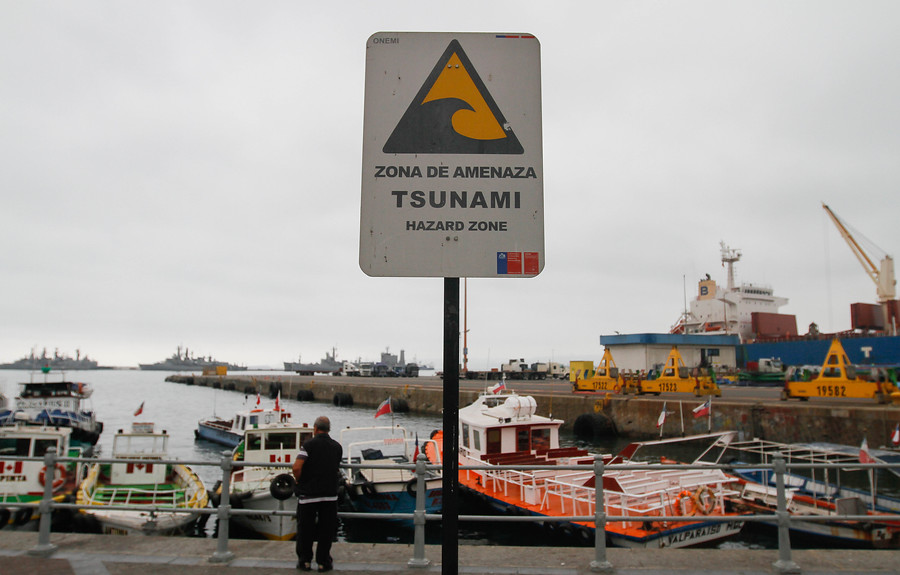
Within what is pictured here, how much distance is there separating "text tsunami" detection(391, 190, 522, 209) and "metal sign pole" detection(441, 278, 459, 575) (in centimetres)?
55

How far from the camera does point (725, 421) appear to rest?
28406 mm

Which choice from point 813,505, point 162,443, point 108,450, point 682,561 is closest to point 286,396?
point 108,450

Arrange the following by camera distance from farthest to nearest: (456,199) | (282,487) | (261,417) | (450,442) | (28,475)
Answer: (261,417)
(28,475)
(282,487)
(456,199)
(450,442)

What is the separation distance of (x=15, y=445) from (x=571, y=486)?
54.5 feet

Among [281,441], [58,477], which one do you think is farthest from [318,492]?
[58,477]

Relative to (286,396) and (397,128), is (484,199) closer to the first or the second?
(397,128)

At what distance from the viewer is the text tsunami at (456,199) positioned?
3.12 metres

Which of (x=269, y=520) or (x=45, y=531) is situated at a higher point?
(x=45, y=531)

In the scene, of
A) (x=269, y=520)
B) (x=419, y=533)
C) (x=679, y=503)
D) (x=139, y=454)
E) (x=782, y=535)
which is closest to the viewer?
(x=782, y=535)

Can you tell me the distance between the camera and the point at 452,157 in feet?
10.4

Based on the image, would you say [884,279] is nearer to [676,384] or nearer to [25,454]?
[676,384]

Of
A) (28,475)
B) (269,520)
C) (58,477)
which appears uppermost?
(28,475)

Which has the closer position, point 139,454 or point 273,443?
point 139,454

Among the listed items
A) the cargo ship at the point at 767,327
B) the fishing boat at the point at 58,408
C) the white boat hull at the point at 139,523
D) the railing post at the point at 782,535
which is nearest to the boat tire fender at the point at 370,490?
the white boat hull at the point at 139,523
